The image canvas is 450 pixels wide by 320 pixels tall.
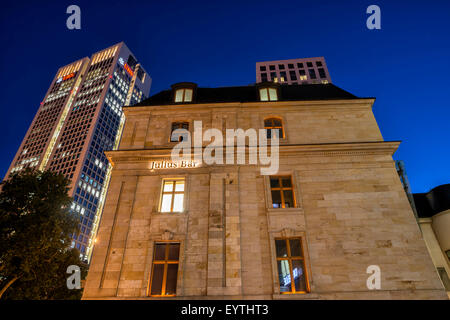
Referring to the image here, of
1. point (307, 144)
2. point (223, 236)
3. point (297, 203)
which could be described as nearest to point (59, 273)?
point (223, 236)

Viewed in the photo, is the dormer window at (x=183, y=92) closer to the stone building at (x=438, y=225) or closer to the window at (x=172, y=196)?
the window at (x=172, y=196)

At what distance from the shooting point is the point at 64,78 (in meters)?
141

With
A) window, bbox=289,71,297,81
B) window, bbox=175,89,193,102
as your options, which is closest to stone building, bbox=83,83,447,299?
window, bbox=175,89,193,102

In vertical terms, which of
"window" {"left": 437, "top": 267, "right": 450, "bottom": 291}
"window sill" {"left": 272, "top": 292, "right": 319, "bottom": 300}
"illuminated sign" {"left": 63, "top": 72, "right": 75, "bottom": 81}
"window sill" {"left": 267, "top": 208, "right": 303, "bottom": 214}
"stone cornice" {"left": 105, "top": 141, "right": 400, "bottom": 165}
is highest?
"illuminated sign" {"left": 63, "top": 72, "right": 75, "bottom": 81}

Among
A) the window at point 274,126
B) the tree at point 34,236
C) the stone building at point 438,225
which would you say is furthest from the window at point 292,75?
the tree at point 34,236

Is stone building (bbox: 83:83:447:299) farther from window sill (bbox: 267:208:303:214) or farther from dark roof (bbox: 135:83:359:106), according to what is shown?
dark roof (bbox: 135:83:359:106)

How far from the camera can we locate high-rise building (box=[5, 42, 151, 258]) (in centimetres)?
9519

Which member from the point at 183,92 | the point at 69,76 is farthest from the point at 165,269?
the point at 69,76

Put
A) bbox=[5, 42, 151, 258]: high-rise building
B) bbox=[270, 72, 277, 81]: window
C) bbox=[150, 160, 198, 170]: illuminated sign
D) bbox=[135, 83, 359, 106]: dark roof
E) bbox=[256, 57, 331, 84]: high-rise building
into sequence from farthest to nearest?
bbox=[5, 42, 151, 258]: high-rise building → bbox=[270, 72, 277, 81]: window → bbox=[256, 57, 331, 84]: high-rise building → bbox=[135, 83, 359, 106]: dark roof → bbox=[150, 160, 198, 170]: illuminated sign

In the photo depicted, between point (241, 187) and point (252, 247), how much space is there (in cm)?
336

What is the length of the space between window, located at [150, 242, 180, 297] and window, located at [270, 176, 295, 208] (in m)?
5.87

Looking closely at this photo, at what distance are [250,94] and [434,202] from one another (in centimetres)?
1487

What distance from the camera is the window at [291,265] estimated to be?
1225cm
